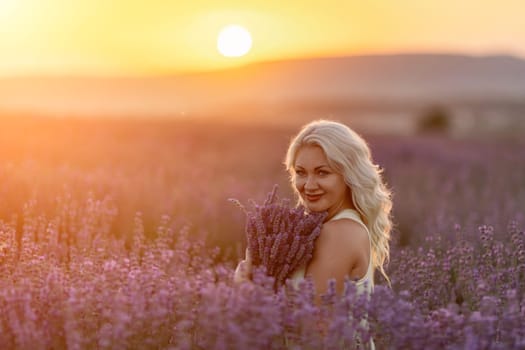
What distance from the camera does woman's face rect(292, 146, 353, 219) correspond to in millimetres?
3346

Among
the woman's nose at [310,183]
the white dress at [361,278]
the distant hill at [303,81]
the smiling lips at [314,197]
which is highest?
the distant hill at [303,81]

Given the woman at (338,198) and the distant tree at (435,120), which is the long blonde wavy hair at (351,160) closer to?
the woman at (338,198)

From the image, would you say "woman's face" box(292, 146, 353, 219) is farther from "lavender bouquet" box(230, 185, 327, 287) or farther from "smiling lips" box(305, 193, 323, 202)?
"lavender bouquet" box(230, 185, 327, 287)

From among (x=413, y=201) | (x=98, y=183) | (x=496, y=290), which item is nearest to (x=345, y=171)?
(x=496, y=290)

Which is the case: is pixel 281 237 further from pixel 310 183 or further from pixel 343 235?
pixel 310 183

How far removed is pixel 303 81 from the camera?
124375 millimetres

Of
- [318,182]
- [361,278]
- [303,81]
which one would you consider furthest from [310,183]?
[303,81]

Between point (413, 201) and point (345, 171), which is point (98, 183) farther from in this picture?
point (345, 171)

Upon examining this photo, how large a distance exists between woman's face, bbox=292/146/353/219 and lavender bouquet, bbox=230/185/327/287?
18cm

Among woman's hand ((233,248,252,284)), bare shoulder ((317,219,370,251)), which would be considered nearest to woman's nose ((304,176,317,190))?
bare shoulder ((317,219,370,251))

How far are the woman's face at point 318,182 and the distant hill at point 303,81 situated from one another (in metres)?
107

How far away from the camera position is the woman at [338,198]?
3082 millimetres

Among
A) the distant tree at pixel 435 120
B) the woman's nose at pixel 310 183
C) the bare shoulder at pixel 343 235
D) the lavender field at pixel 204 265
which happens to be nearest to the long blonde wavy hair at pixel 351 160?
the woman's nose at pixel 310 183

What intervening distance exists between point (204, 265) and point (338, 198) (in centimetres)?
96
